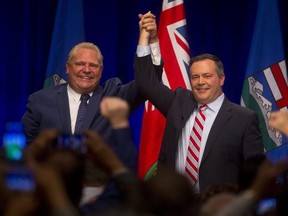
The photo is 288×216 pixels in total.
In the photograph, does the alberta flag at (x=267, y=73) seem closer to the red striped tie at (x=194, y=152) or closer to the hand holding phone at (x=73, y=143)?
the red striped tie at (x=194, y=152)

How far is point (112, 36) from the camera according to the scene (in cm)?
634

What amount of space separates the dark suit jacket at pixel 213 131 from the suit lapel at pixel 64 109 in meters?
0.50

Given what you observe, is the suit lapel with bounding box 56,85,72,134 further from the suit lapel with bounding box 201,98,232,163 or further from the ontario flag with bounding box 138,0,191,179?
the ontario flag with bounding box 138,0,191,179

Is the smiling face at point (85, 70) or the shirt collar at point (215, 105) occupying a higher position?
the smiling face at point (85, 70)

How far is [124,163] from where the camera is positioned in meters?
2.93

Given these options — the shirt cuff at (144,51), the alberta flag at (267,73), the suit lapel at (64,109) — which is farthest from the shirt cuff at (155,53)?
the alberta flag at (267,73)

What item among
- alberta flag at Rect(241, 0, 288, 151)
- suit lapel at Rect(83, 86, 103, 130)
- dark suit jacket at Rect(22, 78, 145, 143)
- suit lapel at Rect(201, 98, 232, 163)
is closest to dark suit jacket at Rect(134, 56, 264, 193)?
suit lapel at Rect(201, 98, 232, 163)

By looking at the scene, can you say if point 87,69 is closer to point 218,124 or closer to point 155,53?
point 155,53

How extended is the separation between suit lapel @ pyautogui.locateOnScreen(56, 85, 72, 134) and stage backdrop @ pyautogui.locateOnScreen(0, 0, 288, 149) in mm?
1411

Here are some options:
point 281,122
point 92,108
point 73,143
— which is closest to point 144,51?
point 92,108

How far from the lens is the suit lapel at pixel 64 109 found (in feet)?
15.7

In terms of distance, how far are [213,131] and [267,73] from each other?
5.11 ft

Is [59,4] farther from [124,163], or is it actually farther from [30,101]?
[124,163]

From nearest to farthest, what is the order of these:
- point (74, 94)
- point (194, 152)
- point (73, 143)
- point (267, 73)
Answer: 1. point (73, 143)
2. point (194, 152)
3. point (74, 94)
4. point (267, 73)
